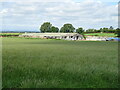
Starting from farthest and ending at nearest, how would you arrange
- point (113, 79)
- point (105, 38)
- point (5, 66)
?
point (105, 38) < point (5, 66) < point (113, 79)

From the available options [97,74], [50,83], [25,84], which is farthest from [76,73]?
[25,84]

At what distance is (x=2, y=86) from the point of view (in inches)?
157

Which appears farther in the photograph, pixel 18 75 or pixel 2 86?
pixel 18 75

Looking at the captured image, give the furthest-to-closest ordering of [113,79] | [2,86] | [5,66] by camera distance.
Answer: [5,66]
[113,79]
[2,86]

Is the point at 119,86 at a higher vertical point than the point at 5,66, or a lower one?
lower

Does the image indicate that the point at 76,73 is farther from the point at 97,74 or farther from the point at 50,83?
the point at 50,83

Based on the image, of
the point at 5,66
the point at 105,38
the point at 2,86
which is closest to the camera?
the point at 2,86

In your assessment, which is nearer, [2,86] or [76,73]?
[2,86]

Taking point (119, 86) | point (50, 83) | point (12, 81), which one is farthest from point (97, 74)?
point (12, 81)

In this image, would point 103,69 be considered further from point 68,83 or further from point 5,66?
point 5,66

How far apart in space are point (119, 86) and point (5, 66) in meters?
3.37

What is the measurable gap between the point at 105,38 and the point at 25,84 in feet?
109

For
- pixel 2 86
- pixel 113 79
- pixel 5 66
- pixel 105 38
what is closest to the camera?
pixel 2 86

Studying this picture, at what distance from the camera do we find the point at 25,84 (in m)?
4.02
